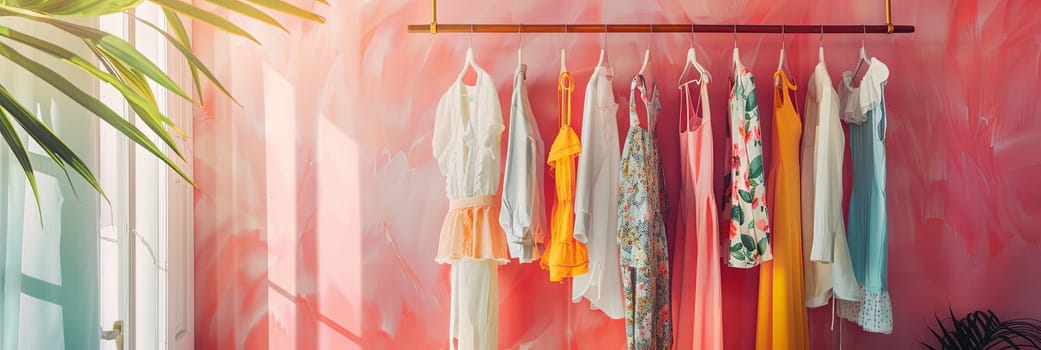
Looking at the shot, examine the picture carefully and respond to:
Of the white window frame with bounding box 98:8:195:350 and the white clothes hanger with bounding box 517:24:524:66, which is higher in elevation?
the white clothes hanger with bounding box 517:24:524:66

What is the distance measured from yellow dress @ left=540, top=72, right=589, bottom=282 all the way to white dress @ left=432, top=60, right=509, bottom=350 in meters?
0.17

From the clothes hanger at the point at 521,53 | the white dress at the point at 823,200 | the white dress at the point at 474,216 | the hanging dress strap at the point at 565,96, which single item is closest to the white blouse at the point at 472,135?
the white dress at the point at 474,216

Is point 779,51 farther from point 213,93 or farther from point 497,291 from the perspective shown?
point 213,93

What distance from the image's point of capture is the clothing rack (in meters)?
2.13

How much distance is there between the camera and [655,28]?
2158 millimetres

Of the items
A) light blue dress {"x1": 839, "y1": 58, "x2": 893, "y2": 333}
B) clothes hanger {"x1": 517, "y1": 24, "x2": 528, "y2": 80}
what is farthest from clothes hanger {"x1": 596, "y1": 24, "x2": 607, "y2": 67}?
light blue dress {"x1": 839, "y1": 58, "x2": 893, "y2": 333}

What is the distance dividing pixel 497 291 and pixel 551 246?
24 centimetres

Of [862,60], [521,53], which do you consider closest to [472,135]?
[521,53]

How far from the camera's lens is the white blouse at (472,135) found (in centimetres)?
204

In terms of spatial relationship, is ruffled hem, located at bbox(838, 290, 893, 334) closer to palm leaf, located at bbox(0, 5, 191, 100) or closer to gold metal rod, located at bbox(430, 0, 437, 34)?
gold metal rod, located at bbox(430, 0, 437, 34)

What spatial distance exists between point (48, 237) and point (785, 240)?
1.90 m

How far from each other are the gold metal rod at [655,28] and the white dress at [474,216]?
160 millimetres

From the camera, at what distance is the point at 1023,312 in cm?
231

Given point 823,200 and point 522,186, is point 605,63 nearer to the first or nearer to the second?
point 522,186
